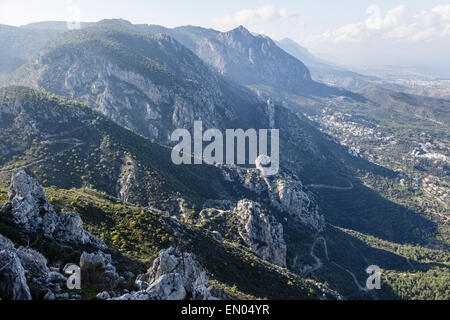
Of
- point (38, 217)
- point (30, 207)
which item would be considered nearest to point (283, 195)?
point (38, 217)

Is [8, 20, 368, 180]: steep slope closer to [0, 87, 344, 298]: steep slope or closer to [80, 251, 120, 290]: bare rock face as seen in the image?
[0, 87, 344, 298]: steep slope

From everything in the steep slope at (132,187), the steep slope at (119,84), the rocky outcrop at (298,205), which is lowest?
the rocky outcrop at (298,205)

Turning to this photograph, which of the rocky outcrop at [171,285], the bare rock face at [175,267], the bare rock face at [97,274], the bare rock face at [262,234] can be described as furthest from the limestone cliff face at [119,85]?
the bare rock face at [97,274]

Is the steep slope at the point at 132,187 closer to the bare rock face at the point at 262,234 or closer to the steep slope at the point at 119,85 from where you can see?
the bare rock face at the point at 262,234

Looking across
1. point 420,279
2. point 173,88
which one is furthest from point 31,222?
point 173,88
